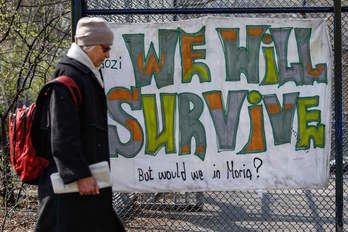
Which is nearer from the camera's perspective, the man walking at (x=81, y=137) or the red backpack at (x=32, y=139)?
the man walking at (x=81, y=137)

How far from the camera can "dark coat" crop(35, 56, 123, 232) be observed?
3006 mm

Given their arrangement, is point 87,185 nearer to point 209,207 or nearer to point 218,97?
point 218,97

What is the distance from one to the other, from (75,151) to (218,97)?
1.60 meters

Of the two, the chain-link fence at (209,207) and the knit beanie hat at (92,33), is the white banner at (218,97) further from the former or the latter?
the knit beanie hat at (92,33)

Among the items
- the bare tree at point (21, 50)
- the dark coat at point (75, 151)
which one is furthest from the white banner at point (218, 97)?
the bare tree at point (21, 50)

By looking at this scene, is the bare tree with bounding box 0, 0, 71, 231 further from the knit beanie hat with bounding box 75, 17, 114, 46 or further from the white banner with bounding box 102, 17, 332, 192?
the knit beanie hat with bounding box 75, 17, 114, 46

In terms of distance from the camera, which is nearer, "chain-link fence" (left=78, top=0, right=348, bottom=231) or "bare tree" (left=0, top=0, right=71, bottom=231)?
"chain-link fence" (left=78, top=0, right=348, bottom=231)

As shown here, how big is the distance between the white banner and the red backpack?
1.04 metres

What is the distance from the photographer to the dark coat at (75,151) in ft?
9.86

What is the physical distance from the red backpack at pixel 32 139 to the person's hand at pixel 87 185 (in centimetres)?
35

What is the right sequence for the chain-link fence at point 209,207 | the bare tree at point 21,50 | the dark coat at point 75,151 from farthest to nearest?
the bare tree at point 21,50, the chain-link fence at point 209,207, the dark coat at point 75,151

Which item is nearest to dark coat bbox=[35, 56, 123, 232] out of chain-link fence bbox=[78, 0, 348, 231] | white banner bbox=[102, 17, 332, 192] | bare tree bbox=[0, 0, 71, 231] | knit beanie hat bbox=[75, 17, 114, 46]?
knit beanie hat bbox=[75, 17, 114, 46]

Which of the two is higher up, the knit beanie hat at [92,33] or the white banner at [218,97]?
the knit beanie hat at [92,33]

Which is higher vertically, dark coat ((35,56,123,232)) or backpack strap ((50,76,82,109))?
backpack strap ((50,76,82,109))
